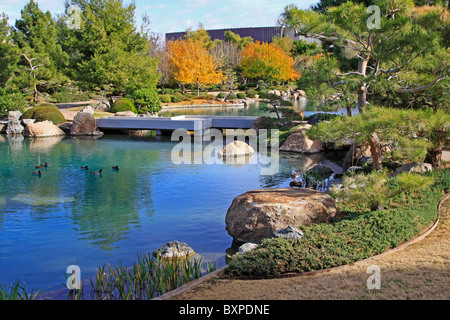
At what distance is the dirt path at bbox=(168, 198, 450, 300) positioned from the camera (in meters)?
4.56

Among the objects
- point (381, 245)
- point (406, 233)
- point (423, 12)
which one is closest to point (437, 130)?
point (423, 12)

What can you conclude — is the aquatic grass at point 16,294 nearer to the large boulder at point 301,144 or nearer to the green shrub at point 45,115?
the large boulder at point 301,144

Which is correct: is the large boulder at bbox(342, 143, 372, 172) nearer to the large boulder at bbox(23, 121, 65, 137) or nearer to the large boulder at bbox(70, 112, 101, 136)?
the large boulder at bbox(70, 112, 101, 136)

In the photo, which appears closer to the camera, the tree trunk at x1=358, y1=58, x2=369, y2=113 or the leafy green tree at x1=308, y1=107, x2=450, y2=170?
the leafy green tree at x1=308, y1=107, x2=450, y2=170

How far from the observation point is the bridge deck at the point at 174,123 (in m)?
22.9

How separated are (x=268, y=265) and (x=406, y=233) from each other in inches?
89.4

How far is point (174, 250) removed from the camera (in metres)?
7.26

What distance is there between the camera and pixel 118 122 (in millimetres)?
23906

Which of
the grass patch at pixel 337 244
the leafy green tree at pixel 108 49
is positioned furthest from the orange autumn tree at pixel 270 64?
the grass patch at pixel 337 244

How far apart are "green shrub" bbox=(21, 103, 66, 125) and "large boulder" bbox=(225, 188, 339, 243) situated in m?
19.1

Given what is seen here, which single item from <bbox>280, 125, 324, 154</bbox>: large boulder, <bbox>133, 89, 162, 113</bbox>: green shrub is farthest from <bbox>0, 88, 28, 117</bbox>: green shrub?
<bbox>280, 125, 324, 154</bbox>: large boulder

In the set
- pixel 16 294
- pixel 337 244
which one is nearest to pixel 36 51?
pixel 16 294

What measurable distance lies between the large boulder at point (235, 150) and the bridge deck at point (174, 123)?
554 cm

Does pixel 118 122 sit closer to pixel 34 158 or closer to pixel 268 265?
pixel 34 158
